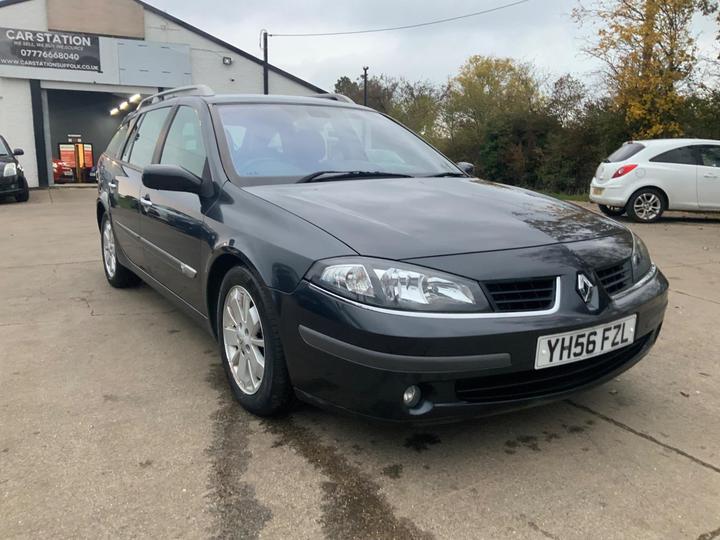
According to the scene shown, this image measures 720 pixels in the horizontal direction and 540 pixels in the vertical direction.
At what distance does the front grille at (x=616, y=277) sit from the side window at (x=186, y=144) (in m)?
2.06

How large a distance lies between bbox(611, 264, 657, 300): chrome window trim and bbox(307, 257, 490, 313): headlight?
710 millimetres

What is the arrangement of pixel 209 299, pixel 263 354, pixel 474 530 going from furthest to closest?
1. pixel 209 299
2. pixel 263 354
3. pixel 474 530

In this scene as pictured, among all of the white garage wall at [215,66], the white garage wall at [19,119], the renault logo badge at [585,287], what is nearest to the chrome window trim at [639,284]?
the renault logo badge at [585,287]

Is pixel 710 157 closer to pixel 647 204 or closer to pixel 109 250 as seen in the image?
pixel 647 204

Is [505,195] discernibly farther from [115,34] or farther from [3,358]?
[115,34]

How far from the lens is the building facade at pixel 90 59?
18453 mm

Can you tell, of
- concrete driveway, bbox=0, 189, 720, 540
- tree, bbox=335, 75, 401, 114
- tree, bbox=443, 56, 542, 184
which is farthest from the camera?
tree, bbox=335, 75, 401, 114

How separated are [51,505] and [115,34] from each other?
66.2 feet

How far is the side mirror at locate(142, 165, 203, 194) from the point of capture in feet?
10.3

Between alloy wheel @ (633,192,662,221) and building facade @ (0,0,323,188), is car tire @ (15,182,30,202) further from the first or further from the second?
alloy wheel @ (633,192,662,221)

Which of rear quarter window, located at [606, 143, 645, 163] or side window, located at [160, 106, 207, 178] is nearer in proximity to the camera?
side window, located at [160, 106, 207, 178]

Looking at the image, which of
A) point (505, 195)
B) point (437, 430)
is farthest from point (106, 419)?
point (505, 195)

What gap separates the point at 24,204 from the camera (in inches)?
555

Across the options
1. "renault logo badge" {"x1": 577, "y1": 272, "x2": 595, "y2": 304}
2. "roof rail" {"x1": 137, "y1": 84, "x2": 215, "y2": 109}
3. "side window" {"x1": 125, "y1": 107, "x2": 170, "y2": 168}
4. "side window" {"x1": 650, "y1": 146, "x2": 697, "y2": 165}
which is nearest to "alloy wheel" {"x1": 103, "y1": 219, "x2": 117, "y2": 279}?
"side window" {"x1": 125, "y1": 107, "x2": 170, "y2": 168}
